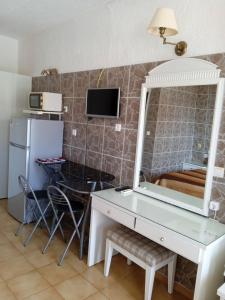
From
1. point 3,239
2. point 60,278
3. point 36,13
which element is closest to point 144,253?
point 60,278

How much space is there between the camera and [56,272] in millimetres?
2328

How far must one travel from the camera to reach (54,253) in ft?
8.62

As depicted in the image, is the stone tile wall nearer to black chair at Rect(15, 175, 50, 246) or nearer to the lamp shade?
the lamp shade

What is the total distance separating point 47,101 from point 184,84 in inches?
71.9

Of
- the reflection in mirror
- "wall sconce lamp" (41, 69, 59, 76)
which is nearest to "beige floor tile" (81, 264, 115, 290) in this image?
the reflection in mirror

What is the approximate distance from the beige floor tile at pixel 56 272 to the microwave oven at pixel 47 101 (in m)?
1.85

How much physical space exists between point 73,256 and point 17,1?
2.80 meters

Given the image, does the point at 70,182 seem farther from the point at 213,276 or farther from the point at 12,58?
the point at 12,58

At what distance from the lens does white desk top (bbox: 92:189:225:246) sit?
1.69m

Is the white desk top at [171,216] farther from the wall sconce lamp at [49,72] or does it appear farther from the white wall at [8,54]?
the white wall at [8,54]

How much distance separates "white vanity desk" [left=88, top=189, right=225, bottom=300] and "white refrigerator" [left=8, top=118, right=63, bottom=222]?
1116 millimetres

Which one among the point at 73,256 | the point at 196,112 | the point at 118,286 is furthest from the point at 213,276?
the point at 73,256

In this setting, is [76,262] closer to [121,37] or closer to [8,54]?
[121,37]

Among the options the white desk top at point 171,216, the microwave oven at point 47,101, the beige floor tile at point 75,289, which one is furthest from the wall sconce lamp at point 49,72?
the beige floor tile at point 75,289
